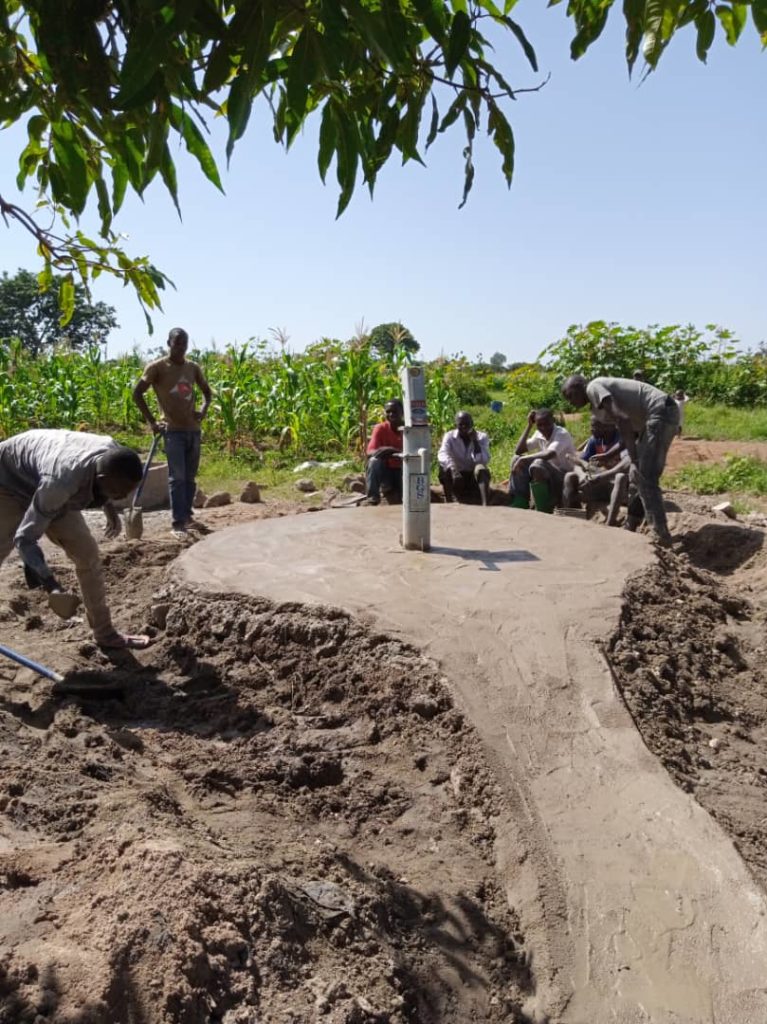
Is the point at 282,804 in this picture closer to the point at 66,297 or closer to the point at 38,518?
the point at 38,518

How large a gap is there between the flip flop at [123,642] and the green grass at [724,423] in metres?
9.83

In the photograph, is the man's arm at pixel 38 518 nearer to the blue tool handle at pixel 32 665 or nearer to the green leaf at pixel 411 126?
the blue tool handle at pixel 32 665

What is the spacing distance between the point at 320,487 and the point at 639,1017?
8784 mm

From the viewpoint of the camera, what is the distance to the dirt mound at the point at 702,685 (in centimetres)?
361

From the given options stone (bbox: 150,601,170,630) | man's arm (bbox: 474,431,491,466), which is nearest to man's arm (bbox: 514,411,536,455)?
man's arm (bbox: 474,431,491,466)

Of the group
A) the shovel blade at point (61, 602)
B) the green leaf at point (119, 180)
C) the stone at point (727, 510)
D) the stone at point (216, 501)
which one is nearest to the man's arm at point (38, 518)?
the shovel blade at point (61, 602)

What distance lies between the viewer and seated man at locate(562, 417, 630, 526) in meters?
7.96

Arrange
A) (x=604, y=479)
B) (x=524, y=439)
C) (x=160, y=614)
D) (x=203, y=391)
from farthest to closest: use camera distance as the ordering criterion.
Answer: (x=524, y=439)
(x=604, y=479)
(x=203, y=391)
(x=160, y=614)

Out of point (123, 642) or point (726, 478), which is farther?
point (726, 478)

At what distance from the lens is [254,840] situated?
10.8 feet

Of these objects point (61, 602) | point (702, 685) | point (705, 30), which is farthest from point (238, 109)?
point (702, 685)

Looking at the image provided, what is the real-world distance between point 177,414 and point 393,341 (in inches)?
326

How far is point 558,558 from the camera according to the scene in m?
5.46

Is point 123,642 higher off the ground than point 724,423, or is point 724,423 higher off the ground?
point 724,423
